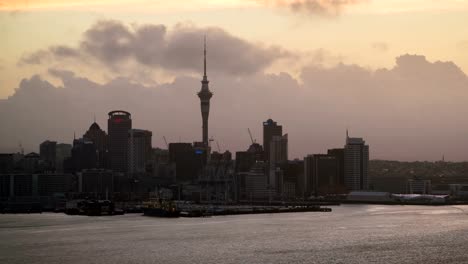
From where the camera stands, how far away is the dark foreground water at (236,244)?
3082 inches

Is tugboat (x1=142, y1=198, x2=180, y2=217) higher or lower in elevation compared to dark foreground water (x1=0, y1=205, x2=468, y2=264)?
higher

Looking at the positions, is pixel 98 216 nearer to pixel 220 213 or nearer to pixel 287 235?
pixel 220 213

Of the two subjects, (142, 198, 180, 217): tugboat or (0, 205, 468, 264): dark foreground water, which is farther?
(142, 198, 180, 217): tugboat

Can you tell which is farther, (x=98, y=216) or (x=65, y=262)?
(x=98, y=216)

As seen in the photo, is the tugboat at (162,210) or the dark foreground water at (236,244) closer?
the dark foreground water at (236,244)

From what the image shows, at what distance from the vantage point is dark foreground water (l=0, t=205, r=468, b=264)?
78.3m

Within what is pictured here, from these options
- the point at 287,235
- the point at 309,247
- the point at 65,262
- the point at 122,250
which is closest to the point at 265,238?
the point at 287,235

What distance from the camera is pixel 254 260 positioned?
76250mm

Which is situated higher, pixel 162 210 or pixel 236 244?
pixel 162 210

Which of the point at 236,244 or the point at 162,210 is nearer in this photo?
the point at 236,244

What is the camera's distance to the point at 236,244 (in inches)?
3644

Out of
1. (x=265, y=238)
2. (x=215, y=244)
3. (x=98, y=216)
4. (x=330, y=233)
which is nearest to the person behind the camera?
(x=215, y=244)

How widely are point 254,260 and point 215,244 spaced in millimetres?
16303

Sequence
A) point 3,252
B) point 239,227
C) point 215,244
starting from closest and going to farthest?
1. point 3,252
2. point 215,244
3. point 239,227
